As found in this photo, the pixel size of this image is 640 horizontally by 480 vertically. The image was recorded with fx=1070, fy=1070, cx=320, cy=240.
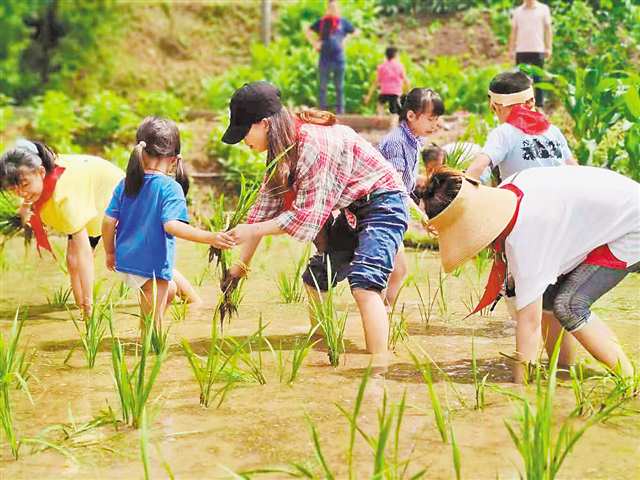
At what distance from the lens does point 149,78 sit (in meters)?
14.8

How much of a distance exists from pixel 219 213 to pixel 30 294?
1.62 meters

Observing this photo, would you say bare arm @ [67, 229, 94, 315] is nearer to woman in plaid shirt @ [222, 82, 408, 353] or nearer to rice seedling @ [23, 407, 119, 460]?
woman in plaid shirt @ [222, 82, 408, 353]

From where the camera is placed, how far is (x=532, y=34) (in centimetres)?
1023

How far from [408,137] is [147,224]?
5.09 feet

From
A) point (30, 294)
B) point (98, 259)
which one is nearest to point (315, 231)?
point (30, 294)

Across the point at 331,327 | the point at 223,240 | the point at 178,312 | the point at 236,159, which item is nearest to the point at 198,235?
the point at 223,240

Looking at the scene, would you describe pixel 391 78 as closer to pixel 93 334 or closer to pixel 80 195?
pixel 80 195

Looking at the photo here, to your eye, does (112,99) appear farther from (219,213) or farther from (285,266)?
(219,213)

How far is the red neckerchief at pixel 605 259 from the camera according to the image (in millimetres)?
4000

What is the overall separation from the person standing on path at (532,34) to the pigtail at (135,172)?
6.12m

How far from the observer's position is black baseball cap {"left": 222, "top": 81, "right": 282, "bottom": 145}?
4406 millimetres

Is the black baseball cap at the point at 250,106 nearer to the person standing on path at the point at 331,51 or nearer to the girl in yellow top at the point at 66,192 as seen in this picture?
the girl in yellow top at the point at 66,192

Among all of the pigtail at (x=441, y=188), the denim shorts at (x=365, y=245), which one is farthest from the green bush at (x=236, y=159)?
the pigtail at (x=441, y=188)

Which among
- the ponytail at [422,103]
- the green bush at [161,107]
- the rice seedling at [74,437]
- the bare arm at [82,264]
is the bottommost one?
the rice seedling at [74,437]
